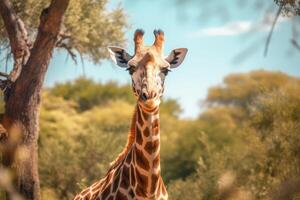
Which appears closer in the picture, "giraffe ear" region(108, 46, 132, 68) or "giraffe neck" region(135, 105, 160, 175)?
"giraffe neck" region(135, 105, 160, 175)

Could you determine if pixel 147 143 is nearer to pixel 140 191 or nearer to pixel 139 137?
pixel 139 137

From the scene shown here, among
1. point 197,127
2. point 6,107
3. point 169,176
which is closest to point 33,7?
point 6,107

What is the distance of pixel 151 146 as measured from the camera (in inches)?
199

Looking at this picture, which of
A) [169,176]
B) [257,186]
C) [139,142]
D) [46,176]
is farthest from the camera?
[169,176]

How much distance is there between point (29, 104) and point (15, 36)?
3.14 ft

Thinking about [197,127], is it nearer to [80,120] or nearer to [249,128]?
[80,120]

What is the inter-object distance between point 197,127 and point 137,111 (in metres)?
19.8

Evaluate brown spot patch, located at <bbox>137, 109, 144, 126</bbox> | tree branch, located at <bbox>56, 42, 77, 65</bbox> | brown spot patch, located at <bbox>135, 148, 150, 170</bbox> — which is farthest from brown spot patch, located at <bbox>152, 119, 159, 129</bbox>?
tree branch, located at <bbox>56, 42, 77, 65</bbox>

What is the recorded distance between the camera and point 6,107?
8172 mm

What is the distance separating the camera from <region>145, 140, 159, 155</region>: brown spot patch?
16.6ft

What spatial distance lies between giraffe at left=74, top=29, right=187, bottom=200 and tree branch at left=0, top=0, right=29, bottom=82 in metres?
3.35

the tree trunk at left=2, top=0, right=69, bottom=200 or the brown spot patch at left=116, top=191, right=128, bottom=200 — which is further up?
the tree trunk at left=2, top=0, right=69, bottom=200

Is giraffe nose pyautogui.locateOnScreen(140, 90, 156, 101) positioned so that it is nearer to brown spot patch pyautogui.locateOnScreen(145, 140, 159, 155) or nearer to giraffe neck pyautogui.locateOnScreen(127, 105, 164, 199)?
giraffe neck pyautogui.locateOnScreen(127, 105, 164, 199)

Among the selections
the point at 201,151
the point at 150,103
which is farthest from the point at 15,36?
the point at 201,151
